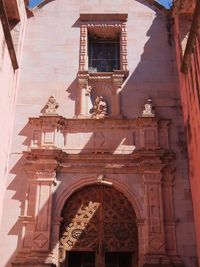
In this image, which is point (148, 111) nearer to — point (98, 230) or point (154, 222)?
point (154, 222)

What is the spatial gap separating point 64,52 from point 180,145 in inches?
151

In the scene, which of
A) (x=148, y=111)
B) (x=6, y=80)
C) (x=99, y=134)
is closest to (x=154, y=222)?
(x=99, y=134)

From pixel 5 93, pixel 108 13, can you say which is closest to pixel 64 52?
pixel 108 13

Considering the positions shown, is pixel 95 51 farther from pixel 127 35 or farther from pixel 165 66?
pixel 165 66

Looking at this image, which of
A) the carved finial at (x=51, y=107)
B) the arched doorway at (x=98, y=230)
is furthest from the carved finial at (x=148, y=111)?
the carved finial at (x=51, y=107)

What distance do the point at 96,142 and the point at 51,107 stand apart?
135 cm

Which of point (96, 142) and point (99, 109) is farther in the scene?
point (99, 109)

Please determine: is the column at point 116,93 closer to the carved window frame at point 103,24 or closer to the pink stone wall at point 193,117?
the carved window frame at point 103,24

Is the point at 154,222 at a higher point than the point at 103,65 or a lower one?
lower

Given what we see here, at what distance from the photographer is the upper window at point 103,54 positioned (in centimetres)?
1140

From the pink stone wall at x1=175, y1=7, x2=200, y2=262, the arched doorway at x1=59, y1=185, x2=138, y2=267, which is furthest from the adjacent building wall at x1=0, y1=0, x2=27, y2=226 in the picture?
the pink stone wall at x1=175, y1=7, x2=200, y2=262

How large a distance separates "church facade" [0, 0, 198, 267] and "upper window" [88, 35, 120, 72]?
0.09 feet

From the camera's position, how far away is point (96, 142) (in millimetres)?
10000

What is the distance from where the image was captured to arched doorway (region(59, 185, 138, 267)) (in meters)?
9.12
